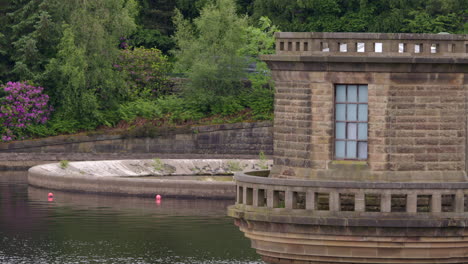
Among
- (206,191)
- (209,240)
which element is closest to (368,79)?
(209,240)

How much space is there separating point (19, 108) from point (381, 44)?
64803mm

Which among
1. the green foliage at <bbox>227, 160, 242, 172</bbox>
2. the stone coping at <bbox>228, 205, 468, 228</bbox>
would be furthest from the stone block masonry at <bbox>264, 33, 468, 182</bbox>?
the green foliage at <bbox>227, 160, 242, 172</bbox>

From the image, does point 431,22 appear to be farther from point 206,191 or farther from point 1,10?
point 206,191

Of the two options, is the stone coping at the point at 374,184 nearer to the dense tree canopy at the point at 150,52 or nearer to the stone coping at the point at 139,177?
the stone coping at the point at 139,177

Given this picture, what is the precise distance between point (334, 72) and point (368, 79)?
79cm

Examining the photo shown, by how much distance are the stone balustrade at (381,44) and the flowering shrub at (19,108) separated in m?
63.2

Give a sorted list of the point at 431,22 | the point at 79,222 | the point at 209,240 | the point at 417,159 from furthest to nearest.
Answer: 1. the point at 431,22
2. the point at 79,222
3. the point at 209,240
4. the point at 417,159

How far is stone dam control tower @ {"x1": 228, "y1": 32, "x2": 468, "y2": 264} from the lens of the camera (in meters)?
30.8

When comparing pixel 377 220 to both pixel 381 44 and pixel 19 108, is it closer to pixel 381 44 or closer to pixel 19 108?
pixel 381 44

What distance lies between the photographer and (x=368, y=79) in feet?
103

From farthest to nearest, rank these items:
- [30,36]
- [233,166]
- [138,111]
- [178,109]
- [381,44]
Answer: [178,109] → [138,111] → [30,36] → [233,166] → [381,44]

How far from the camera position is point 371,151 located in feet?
102

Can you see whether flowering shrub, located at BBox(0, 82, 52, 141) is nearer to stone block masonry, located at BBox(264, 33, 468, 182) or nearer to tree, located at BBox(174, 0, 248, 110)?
tree, located at BBox(174, 0, 248, 110)

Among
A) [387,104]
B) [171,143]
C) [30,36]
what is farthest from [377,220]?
[30,36]
